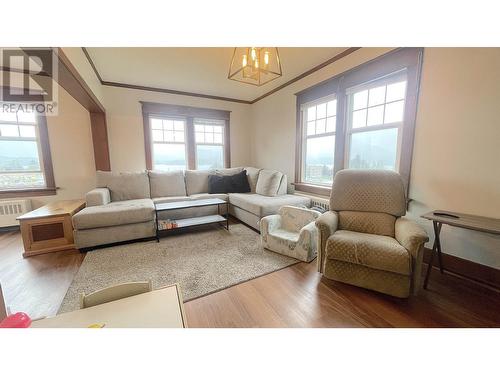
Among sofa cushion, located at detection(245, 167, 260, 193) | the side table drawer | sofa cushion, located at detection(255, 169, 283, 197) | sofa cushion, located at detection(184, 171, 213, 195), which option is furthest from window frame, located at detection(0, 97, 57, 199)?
sofa cushion, located at detection(255, 169, 283, 197)

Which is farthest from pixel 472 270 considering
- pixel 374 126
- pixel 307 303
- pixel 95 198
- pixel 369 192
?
pixel 95 198

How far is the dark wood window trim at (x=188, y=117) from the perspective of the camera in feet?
12.1

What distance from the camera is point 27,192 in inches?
118

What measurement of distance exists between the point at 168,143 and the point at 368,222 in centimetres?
372

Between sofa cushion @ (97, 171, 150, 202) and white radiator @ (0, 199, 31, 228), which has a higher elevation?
sofa cushion @ (97, 171, 150, 202)

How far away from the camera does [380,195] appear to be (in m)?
1.84

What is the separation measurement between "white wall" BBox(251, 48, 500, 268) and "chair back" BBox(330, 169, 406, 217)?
0.40 metres

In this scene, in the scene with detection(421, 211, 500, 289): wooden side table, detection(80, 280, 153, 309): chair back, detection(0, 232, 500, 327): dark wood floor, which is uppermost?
detection(421, 211, 500, 289): wooden side table

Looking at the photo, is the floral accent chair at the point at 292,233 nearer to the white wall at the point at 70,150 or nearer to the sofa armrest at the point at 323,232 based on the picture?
the sofa armrest at the point at 323,232

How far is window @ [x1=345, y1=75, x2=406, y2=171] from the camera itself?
7.11 ft

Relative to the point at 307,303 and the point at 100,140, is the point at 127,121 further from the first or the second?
the point at 307,303

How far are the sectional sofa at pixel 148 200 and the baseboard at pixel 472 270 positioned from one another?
1590 mm

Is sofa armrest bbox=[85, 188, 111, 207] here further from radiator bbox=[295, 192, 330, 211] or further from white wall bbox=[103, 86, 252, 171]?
radiator bbox=[295, 192, 330, 211]
